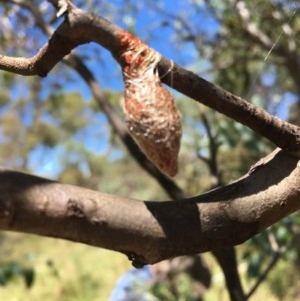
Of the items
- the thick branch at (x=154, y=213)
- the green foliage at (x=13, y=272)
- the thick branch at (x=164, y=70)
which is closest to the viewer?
the thick branch at (x=154, y=213)

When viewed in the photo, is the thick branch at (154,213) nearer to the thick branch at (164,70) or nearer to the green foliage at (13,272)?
the thick branch at (164,70)

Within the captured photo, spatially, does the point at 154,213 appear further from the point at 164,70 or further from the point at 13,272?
the point at 13,272

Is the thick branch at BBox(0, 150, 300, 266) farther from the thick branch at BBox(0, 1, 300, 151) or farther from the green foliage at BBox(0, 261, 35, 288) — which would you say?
the green foliage at BBox(0, 261, 35, 288)

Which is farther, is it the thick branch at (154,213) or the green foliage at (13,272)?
the green foliage at (13,272)

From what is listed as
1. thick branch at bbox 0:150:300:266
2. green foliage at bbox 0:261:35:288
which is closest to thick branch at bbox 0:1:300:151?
thick branch at bbox 0:150:300:266

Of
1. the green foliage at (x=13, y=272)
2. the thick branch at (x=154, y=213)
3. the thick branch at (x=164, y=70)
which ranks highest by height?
the thick branch at (x=164, y=70)

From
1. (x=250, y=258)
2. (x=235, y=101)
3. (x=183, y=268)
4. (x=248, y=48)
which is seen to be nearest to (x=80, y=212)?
(x=235, y=101)

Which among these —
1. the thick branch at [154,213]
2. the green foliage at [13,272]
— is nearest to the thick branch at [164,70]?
the thick branch at [154,213]
